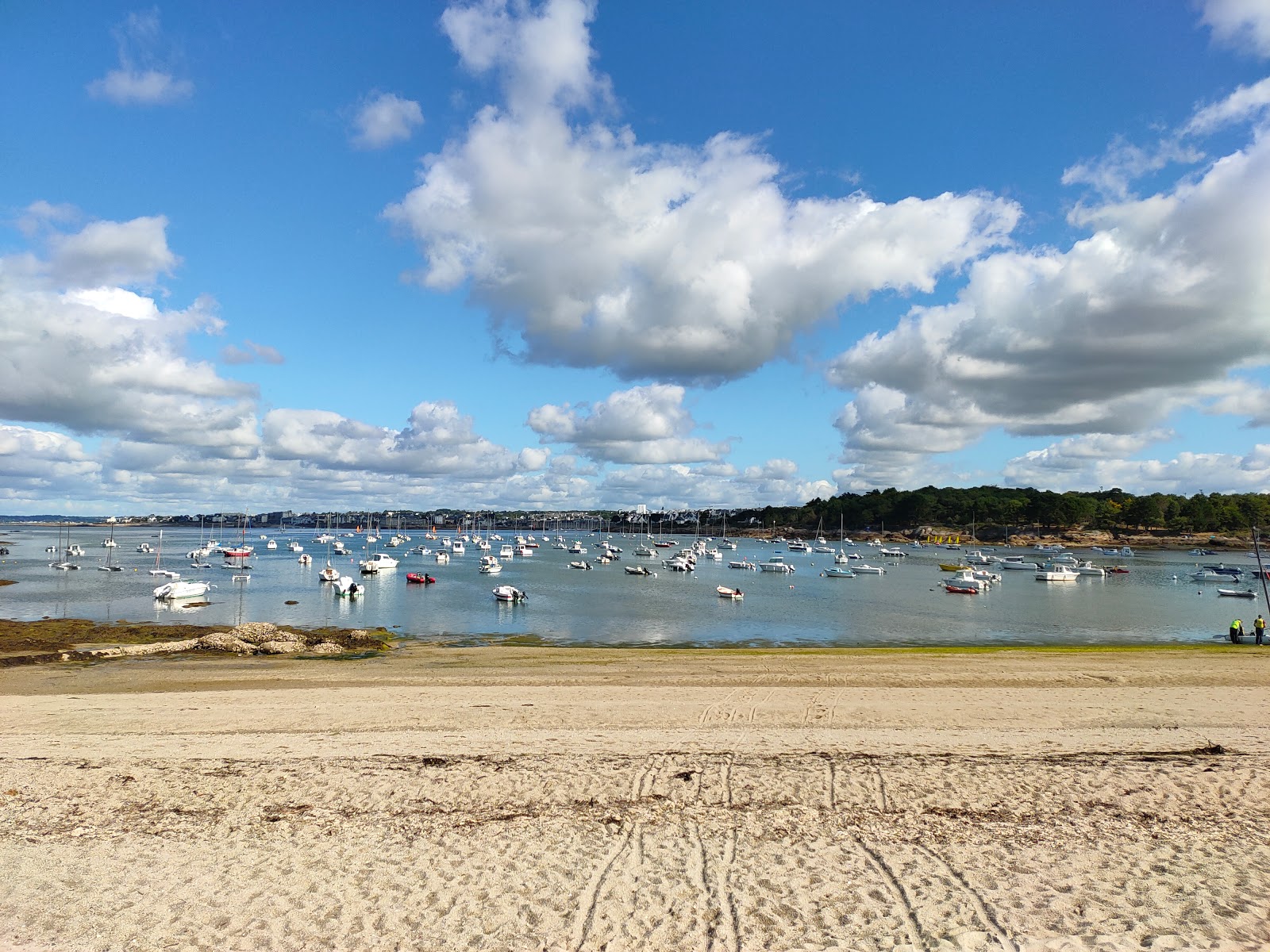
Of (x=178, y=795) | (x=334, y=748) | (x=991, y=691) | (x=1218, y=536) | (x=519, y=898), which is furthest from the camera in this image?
(x=1218, y=536)

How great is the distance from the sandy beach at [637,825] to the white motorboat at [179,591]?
146 feet

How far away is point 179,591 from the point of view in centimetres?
6025

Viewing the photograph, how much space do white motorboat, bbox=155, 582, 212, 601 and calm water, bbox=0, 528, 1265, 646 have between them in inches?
50.3

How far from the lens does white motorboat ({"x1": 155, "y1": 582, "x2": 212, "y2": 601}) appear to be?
5912 centimetres

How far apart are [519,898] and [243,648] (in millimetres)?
28749

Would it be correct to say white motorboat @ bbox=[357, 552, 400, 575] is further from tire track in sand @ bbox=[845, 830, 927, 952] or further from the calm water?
tire track in sand @ bbox=[845, 830, 927, 952]

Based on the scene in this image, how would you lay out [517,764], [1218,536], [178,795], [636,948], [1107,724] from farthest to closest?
[1218,536] → [1107,724] → [517,764] → [178,795] → [636,948]

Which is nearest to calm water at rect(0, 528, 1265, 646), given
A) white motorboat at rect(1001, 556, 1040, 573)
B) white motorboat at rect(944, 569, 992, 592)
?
white motorboat at rect(944, 569, 992, 592)

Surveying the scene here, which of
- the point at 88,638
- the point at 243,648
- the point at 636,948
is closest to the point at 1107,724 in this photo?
the point at 636,948

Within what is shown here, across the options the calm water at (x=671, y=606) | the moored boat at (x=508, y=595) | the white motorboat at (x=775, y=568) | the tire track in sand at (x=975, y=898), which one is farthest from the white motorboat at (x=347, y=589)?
the tire track in sand at (x=975, y=898)

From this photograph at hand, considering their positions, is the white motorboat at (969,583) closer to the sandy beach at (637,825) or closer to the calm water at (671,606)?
the calm water at (671,606)

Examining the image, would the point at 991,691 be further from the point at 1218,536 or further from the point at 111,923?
the point at 1218,536

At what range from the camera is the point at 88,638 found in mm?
36219

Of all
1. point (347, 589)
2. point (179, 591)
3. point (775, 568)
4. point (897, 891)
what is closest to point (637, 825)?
point (897, 891)
